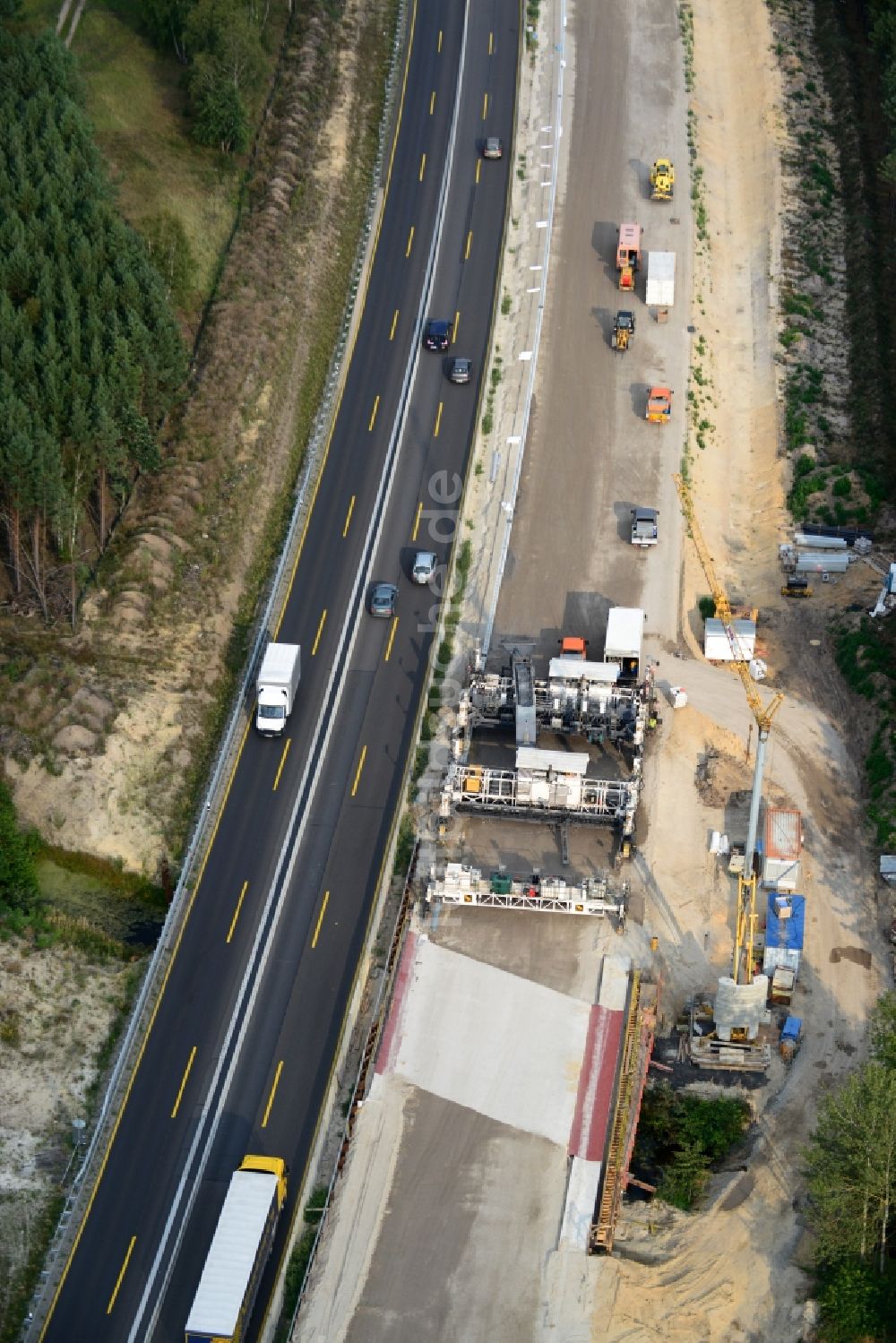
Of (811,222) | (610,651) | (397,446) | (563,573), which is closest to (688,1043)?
(610,651)

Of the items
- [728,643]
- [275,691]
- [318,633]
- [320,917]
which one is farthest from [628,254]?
[320,917]

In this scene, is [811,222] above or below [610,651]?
above

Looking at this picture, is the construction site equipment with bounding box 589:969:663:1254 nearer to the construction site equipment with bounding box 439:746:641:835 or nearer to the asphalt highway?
the construction site equipment with bounding box 439:746:641:835

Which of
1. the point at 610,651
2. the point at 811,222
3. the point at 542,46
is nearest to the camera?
the point at 610,651

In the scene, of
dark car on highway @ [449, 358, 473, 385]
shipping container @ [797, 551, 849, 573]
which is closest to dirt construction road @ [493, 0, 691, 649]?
dark car on highway @ [449, 358, 473, 385]

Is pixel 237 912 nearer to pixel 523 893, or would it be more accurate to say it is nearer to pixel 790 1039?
pixel 523 893

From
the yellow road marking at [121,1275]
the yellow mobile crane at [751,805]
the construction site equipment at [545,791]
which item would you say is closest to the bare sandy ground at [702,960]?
the yellow mobile crane at [751,805]

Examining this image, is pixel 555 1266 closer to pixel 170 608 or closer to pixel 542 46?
pixel 170 608
